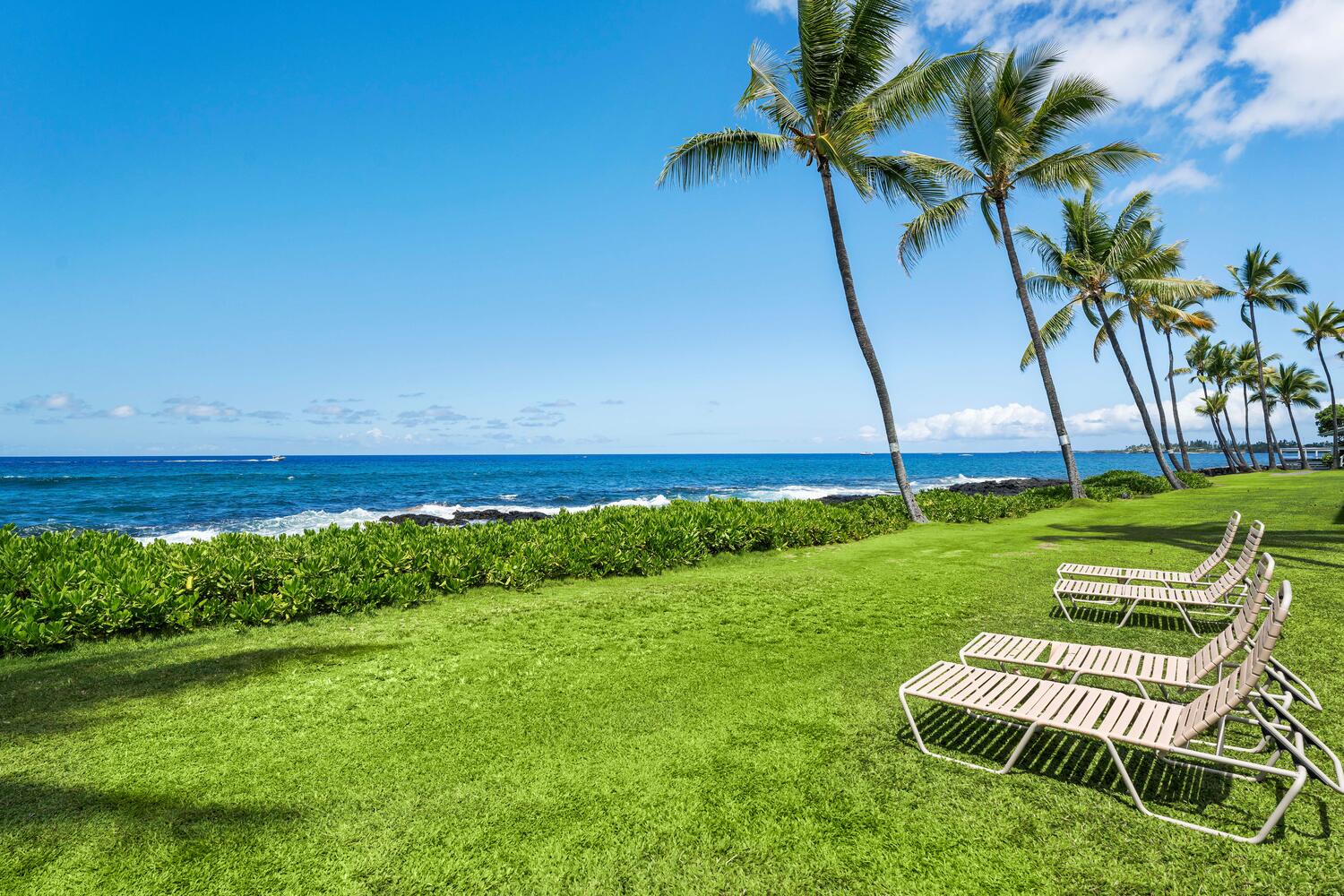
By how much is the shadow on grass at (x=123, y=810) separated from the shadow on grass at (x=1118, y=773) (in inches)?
146

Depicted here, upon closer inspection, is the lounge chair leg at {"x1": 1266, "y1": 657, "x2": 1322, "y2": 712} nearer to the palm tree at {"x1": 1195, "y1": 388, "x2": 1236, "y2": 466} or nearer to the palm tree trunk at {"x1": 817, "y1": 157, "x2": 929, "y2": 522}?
the palm tree trunk at {"x1": 817, "y1": 157, "x2": 929, "y2": 522}

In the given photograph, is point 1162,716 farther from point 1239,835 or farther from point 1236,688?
point 1239,835

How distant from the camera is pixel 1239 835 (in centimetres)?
303

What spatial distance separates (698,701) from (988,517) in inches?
529

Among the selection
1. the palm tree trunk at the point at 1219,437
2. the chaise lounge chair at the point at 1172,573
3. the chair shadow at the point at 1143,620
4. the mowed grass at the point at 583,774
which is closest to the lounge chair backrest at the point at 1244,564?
the chair shadow at the point at 1143,620

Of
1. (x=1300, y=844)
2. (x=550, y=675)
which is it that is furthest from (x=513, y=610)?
(x=1300, y=844)

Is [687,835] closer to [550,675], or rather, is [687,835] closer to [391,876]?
[391,876]

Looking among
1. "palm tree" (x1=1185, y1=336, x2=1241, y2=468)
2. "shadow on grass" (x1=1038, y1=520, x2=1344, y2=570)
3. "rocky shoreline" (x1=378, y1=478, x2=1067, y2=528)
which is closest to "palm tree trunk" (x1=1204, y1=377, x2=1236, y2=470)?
"palm tree" (x1=1185, y1=336, x2=1241, y2=468)

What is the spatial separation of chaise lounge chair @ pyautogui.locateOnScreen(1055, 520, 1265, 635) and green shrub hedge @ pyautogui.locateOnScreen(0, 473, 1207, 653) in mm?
5173

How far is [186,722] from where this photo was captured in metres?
4.50

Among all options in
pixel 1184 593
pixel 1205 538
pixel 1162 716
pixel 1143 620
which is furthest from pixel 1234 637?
pixel 1205 538

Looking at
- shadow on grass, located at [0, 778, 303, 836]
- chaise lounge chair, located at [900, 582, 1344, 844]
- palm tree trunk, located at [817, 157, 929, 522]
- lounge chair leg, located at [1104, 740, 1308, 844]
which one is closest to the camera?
lounge chair leg, located at [1104, 740, 1308, 844]

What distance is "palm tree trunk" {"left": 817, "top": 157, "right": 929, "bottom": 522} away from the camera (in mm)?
14445

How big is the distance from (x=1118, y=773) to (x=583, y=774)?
3011 millimetres
